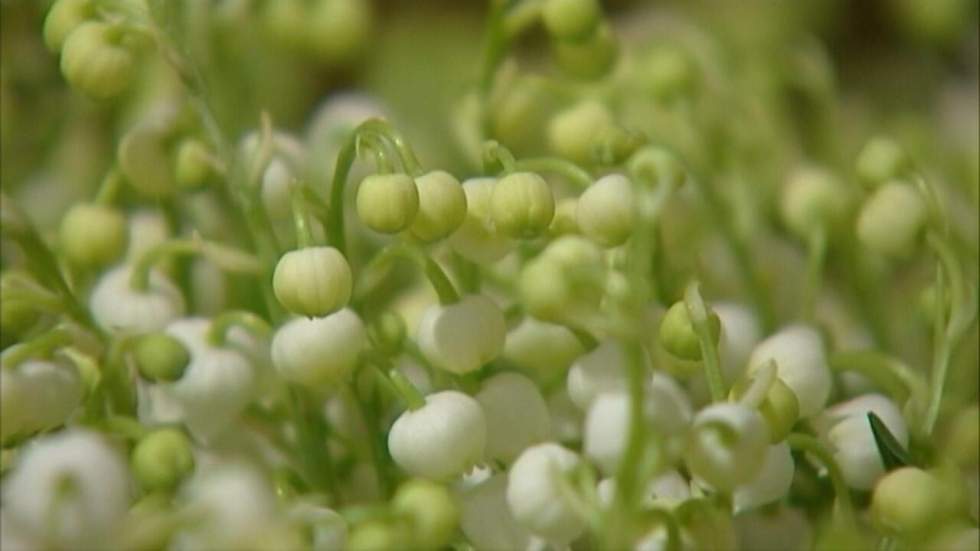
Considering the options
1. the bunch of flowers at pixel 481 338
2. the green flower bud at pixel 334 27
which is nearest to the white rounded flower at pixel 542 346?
the bunch of flowers at pixel 481 338

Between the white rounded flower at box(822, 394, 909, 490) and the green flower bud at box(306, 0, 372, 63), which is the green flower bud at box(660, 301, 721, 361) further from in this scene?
the green flower bud at box(306, 0, 372, 63)

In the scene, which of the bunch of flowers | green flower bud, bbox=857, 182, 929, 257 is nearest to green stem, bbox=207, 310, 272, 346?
the bunch of flowers

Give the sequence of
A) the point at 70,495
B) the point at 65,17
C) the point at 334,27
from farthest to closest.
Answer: the point at 334,27 < the point at 65,17 < the point at 70,495

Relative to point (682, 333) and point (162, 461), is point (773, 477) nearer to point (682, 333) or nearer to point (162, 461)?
point (682, 333)

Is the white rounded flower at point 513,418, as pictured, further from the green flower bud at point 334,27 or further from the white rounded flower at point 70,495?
the green flower bud at point 334,27

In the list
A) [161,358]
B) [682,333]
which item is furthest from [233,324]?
[682,333]

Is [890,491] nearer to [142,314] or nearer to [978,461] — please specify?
[978,461]

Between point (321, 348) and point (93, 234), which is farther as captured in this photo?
point (93, 234)
